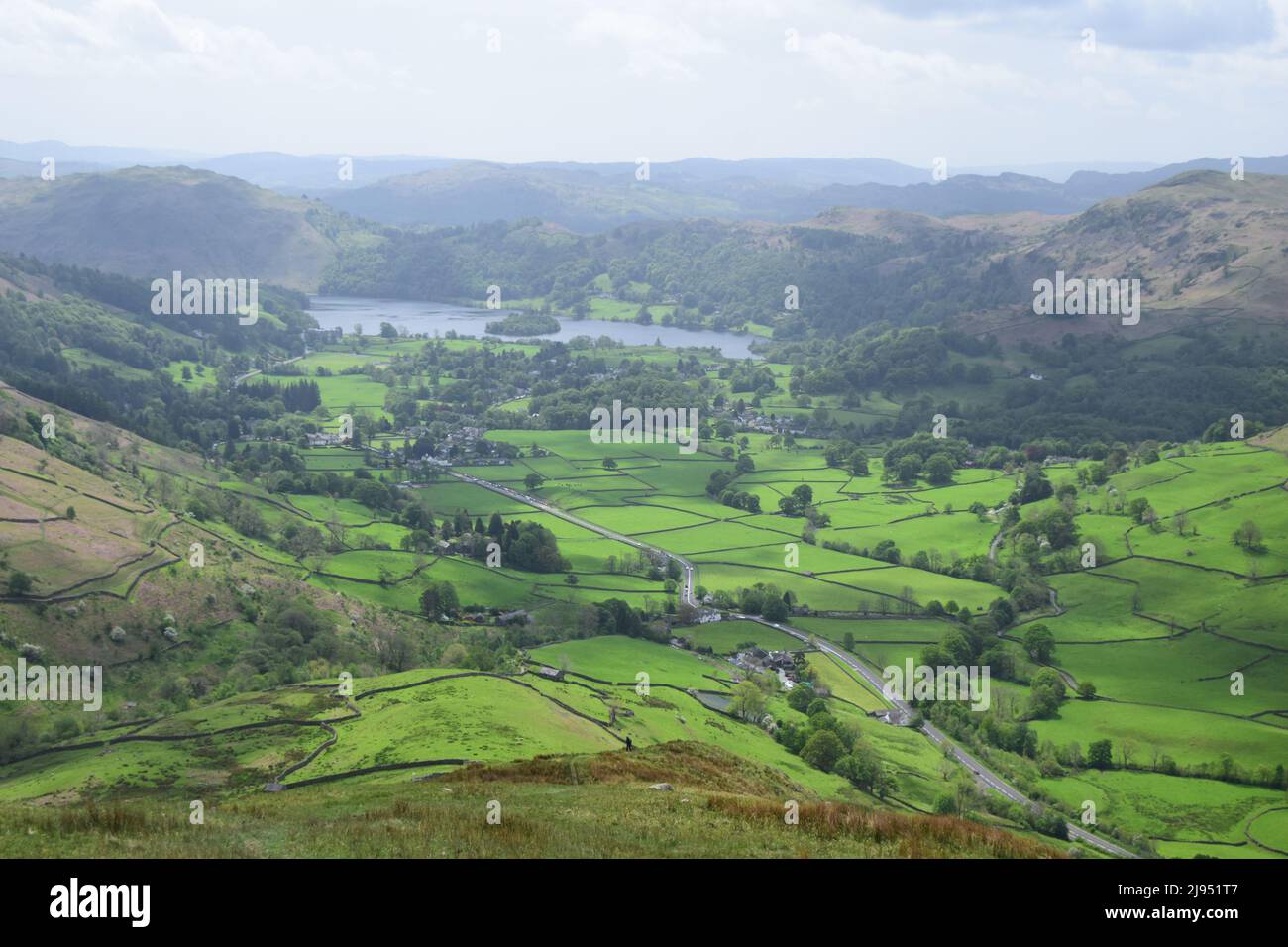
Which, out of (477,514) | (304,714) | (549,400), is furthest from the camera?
(549,400)

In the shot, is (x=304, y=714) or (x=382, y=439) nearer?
(x=304, y=714)

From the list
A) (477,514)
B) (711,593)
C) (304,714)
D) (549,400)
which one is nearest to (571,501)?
(477,514)
